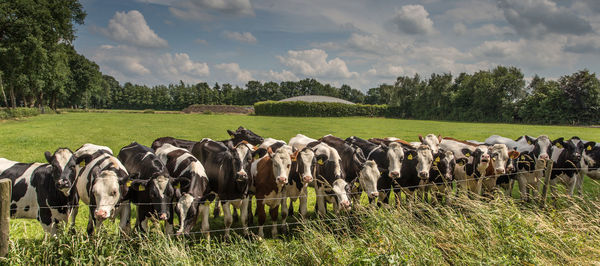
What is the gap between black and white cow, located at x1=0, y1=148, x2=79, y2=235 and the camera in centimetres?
584

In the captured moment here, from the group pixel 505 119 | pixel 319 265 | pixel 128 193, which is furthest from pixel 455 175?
pixel 505 119

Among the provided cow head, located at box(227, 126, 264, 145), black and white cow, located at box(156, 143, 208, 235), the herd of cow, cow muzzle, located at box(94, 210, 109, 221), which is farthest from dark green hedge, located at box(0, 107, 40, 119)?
cow muzzle, located at box(94, 210, 109, 221)

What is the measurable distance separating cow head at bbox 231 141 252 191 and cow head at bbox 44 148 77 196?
2.79 m

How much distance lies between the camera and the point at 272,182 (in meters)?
7.06

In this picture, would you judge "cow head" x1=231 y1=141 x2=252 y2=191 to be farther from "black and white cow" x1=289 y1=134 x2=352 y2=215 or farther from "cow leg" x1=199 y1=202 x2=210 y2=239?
"black and white cow" x1=289 y1=134 x2=352 y2=215

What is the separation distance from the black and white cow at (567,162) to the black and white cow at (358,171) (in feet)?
18.2

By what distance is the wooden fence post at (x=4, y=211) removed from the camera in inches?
160

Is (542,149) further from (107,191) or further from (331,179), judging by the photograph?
(107,191)

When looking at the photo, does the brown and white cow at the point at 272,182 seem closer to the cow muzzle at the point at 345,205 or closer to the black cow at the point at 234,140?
the cow muzzle at the point at 345,205

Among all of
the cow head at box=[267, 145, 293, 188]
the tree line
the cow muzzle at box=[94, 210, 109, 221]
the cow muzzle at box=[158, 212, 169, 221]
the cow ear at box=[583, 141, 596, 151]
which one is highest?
the tree line

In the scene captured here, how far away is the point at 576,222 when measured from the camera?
223 inches

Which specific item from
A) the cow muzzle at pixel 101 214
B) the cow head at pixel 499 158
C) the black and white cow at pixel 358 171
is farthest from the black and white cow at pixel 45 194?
the cow head at pixel 499 158

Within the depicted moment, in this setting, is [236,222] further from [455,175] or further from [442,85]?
[442,85]

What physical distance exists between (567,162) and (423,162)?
4.61 metres
